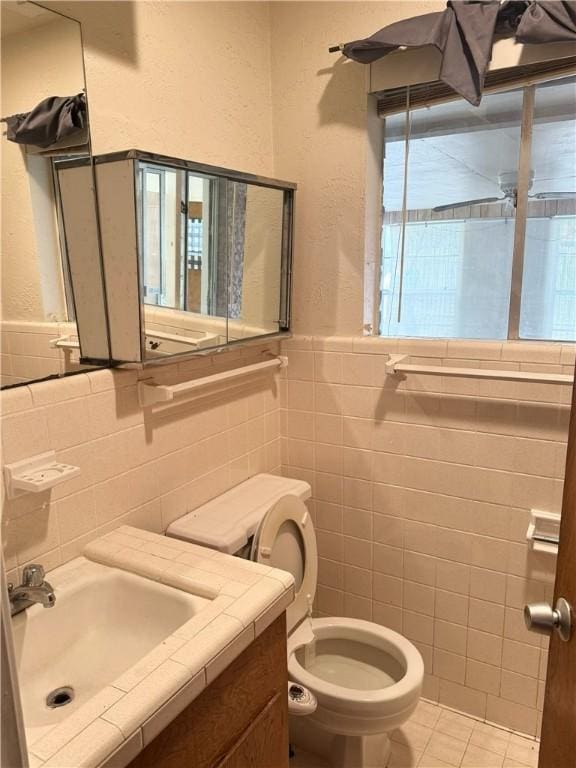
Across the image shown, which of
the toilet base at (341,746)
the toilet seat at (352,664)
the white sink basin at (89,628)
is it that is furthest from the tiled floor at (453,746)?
the white sink basin at (89,628)

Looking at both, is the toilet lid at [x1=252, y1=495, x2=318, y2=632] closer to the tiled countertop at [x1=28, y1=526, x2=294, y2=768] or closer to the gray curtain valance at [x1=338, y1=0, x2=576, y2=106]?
the tiled countertop at [x1=28, y1=526, x2=294, y2=768]

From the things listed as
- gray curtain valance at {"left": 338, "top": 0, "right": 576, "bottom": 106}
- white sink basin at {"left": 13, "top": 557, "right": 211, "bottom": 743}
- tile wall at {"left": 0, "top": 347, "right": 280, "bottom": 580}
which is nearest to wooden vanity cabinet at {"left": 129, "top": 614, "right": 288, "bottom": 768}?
white sink basin at {"left": 13, "top": 557, "right": 211, "bottom": 743}

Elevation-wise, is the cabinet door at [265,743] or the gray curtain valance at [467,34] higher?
the gray curtain valance at [467,34]

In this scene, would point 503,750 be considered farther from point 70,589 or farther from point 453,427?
point 70,589

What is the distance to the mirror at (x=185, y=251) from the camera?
131 centimetres

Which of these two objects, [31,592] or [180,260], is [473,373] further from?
[31,592]

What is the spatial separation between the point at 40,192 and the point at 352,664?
1678 millimetres

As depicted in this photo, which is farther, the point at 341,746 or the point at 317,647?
the point at 317,647

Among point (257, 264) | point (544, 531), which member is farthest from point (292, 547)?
point (257, 264)

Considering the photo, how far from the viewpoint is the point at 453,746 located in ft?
6.04

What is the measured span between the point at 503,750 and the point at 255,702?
113cm

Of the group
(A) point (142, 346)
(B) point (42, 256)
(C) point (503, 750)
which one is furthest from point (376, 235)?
(C) point (503, 750)

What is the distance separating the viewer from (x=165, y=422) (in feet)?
5.21

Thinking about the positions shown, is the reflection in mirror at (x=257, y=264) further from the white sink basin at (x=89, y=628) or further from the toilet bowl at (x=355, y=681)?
the toilet bowl at (x=355, y=681)
